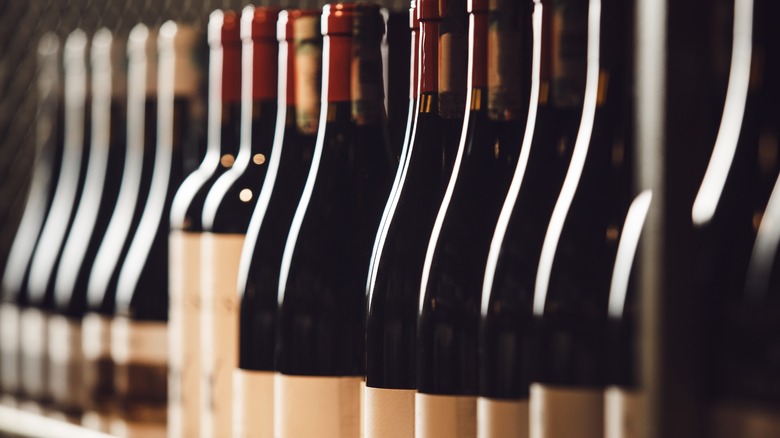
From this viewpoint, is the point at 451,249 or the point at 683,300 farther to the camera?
the point at 451,249

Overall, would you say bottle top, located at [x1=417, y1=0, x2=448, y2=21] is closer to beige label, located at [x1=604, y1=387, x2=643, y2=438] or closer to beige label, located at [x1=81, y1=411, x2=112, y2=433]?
beige label, located at [x1=604, y1=387, x2=643, y2=438]

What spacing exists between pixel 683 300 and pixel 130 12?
1.02 m

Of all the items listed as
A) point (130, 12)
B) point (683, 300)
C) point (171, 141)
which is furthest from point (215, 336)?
point (130, 12)

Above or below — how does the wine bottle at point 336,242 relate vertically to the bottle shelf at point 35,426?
above

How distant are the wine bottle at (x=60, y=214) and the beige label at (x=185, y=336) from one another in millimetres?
338

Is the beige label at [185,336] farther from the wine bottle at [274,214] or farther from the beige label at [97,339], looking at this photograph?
the beige label at [97,339]

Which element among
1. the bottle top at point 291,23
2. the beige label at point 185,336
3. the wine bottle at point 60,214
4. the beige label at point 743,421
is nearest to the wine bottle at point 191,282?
the beige label at point 185,336

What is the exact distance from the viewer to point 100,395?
3.23ft

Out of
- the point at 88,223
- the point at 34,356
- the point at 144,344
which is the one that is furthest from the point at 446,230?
the point at 88,223

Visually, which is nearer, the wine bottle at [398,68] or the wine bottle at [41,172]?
the wine bottle at [398,68]

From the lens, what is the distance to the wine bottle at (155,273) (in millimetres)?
912

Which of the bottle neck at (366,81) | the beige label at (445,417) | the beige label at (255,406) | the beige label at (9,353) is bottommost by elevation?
the beige label at (9,353)

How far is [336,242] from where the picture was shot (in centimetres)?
74

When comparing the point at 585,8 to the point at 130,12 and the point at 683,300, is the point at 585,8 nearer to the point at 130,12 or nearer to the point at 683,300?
the point at 683,300
